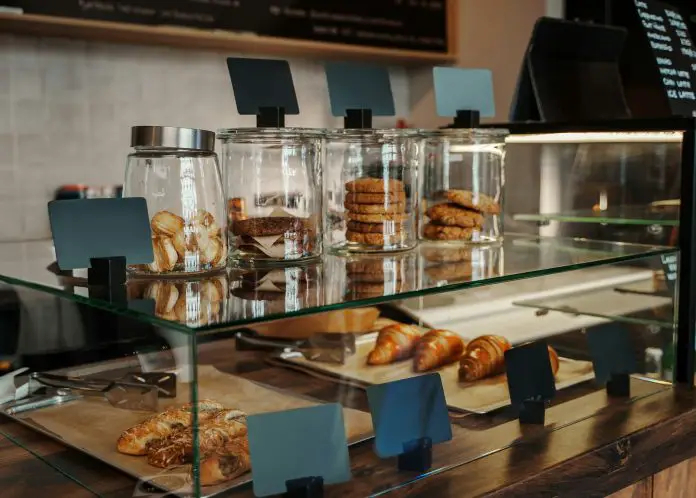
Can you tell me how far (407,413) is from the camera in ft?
2.50

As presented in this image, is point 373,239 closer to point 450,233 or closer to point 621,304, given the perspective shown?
point 450,233

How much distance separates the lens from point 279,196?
35.7 inches

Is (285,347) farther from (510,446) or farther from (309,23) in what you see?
(309,23)

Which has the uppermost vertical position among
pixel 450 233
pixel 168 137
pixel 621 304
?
pixel 168 137

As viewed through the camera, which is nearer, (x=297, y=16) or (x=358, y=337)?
(x=358, y=337)

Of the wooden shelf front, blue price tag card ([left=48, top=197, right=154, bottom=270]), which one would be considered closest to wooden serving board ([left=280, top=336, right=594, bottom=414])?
blue price tag card ([left=48, top=197, right=154, bottom=270])

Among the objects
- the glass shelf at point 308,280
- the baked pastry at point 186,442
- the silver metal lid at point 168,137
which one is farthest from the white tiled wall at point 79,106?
the baked pastry at point 186,442

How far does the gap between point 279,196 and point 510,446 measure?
→ 360 mm

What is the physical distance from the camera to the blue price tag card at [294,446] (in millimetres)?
660

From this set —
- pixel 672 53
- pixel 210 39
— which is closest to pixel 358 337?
pixel 672 53

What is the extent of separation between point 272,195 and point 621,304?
53 cm

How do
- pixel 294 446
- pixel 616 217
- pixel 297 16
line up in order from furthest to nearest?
pixel 297 16, pixel 616 217, pixel 294 446

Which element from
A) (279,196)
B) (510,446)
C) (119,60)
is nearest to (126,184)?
(279,196)

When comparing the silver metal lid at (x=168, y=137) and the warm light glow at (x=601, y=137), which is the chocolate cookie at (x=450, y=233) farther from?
the silver metal lid at (x=168, y=137)
